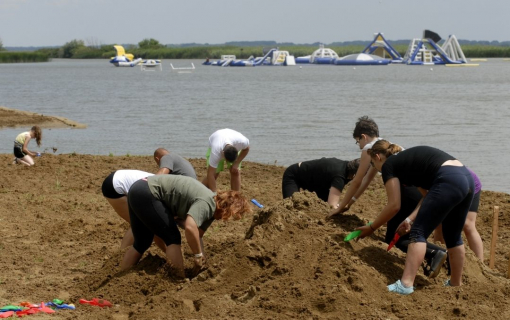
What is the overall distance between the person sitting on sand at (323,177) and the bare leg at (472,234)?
141 cm

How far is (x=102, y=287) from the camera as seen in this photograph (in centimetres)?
681

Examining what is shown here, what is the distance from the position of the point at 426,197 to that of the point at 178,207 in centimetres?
221

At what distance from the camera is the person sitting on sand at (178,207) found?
249 inches

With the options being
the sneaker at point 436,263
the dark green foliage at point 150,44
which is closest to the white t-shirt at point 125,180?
the sneaker at point 436,263

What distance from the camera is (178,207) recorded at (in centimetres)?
651

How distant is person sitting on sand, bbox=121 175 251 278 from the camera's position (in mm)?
6336

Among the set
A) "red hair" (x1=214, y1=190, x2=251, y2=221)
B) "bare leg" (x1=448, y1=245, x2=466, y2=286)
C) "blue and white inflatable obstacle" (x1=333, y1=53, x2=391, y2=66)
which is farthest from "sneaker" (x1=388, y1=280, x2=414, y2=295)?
"blue and white inflatable obstacle" (x1=333, y1=53, x2=391, y2=66)

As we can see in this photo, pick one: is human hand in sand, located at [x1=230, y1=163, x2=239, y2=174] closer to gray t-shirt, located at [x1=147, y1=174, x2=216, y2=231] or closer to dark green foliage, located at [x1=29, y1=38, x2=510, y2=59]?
gray t-shirt, located at [x1=147, y1=174, x2=216, y2=231]

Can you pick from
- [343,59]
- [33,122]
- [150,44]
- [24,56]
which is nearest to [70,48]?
[150,44]

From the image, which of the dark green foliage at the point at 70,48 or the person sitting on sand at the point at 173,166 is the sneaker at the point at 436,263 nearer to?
the person sitting on sand at the point at 173,166

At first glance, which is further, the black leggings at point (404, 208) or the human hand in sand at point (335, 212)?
the human hand in sand at point (335, 212)

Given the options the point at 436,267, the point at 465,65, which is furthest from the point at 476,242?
the point at 465,65

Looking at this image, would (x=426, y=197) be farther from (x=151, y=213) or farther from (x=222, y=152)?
(x=222, y=152)

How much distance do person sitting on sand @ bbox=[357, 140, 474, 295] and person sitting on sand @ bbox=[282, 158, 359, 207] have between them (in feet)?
5.31
